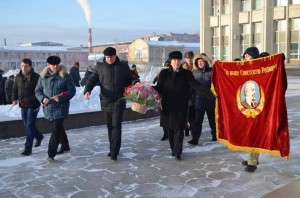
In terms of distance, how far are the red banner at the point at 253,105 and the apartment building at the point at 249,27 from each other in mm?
36333

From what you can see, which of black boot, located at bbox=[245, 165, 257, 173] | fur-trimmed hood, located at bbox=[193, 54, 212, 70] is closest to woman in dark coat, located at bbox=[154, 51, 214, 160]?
fur-trimmed hood, located at bbox=[193, 54, 212, 70]

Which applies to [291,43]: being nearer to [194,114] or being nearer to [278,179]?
[194,114]

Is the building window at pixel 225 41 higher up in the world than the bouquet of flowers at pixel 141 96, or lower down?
higher up

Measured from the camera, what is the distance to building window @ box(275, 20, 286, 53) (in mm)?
40812

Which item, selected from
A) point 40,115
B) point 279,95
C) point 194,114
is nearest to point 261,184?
point 279,95

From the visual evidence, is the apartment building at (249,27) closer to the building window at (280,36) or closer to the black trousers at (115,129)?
the building window at (280,36)

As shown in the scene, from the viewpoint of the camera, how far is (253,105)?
18.1 ft

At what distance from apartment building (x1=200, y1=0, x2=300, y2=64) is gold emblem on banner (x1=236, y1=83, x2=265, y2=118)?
120 feet

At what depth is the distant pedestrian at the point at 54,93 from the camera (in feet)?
20.5

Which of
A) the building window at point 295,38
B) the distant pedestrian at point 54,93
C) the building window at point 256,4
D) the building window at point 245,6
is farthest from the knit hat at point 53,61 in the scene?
the building window at point 245,6

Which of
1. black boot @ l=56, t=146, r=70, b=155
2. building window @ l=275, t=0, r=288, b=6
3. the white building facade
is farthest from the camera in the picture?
the white building facade

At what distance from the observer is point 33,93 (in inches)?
271

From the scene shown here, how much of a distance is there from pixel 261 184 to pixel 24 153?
166 inches

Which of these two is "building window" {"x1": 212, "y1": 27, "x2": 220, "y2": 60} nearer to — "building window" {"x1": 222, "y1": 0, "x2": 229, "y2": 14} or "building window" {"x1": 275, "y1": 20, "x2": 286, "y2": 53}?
"building window" {"x1": 222, "y1": 0, "x2": 229, "y2": 14}
